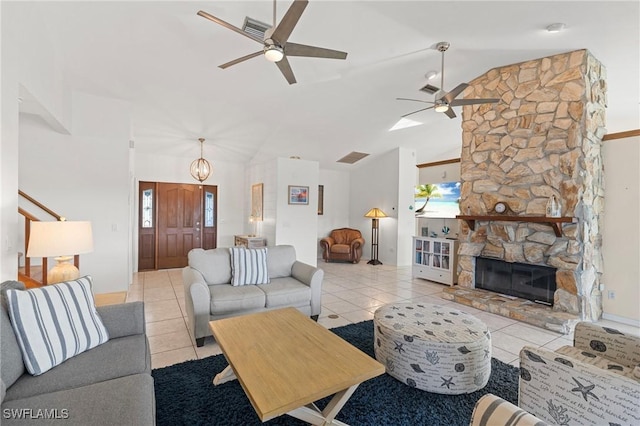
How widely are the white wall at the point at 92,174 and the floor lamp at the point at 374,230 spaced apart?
5278mm

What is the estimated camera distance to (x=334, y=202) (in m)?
8.56

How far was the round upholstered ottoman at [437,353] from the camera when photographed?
6.95 ft

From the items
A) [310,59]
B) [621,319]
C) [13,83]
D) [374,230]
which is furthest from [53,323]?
[374,230]

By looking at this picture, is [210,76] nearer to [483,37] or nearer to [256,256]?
[256,256]

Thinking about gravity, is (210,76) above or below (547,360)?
above

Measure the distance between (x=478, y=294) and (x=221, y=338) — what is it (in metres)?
3.83

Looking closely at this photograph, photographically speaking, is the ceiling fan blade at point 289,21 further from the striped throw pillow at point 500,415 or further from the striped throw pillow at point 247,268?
the striped throw pillow at point 247,268

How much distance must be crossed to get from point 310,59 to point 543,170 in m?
3.42

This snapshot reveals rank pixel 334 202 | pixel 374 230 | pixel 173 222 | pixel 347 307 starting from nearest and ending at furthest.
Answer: pixel 347 307, pixel 173 222, pixel 374 230, pixel 334 202

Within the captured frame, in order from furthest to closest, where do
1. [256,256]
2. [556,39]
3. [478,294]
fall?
1. [478,294]
2. [256,256]
3. [556,39]

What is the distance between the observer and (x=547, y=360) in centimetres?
162

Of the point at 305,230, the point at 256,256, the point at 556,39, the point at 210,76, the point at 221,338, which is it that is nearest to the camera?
the point at 221,338

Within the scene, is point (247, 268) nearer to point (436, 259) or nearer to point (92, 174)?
point (92, 174)

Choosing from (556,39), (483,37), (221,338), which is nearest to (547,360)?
(221,338)
